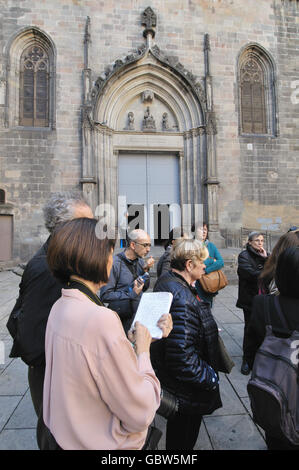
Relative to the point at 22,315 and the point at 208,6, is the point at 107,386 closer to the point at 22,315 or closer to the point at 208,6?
the point at 22,315

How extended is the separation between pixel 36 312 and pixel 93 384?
71 centimetres

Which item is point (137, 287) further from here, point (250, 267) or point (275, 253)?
point (250, 267)

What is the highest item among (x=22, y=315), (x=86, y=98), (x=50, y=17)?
(x=50, y=17)

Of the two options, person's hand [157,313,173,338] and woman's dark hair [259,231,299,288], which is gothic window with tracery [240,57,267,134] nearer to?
woman's dark hair [259,231,299,288]

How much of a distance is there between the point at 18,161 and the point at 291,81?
12343 mm

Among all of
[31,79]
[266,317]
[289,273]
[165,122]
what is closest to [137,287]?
[266,317]

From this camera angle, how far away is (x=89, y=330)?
3.35 ft

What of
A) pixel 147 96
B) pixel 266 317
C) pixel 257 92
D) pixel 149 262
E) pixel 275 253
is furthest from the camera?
pixel 257 92

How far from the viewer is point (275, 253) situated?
2.47 meters

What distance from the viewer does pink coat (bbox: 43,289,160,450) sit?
1012 millimetres

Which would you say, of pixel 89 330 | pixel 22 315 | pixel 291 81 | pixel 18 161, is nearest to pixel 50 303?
pixel 22 315

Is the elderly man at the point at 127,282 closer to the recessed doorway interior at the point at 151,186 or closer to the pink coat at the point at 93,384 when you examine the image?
the pink coat at the point at 93,384

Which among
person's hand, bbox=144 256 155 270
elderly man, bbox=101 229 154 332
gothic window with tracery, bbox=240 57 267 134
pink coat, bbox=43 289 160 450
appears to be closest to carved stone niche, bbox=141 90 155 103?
gothic window with tracery, bbox=240 57 267 134

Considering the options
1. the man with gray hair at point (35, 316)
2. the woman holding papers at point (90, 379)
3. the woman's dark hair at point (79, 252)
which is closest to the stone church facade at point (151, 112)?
the man with gray hair at point (35, 316)
